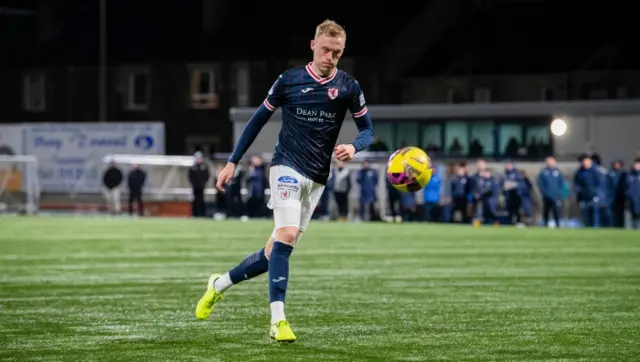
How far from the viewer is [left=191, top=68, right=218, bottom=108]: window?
271ft

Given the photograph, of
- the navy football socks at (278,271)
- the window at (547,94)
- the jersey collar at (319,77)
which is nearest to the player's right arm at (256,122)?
the jersey collar at (319,77)

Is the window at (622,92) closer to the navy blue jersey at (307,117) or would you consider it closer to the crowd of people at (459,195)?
the crowd of people at (459,195)

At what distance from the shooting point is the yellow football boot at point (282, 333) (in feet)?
30.6

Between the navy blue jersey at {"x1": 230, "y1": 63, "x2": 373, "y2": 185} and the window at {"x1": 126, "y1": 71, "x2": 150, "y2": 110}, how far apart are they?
74205 millimetres

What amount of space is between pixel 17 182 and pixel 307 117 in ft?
134

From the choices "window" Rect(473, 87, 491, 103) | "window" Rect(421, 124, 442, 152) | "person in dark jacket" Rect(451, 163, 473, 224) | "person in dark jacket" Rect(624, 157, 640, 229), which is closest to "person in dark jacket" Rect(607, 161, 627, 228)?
"person in dark jacket" Rect(624, 157, 640, 229)

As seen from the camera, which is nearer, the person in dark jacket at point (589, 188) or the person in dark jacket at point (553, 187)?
the person in dark jacket at point (589, 188)

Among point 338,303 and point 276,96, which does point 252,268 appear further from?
point 338,303

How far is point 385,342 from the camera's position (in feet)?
31.5

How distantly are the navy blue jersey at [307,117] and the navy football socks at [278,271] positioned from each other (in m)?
0.59

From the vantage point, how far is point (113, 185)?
44.8m

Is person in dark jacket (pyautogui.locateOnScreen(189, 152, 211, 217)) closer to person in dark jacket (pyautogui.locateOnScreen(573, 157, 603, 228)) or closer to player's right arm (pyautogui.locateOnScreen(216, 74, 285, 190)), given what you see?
person in dark jacket (pyautogui.locateOnScreen(573, 157, 603, 228))

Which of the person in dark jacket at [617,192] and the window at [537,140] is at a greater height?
the window at [537,140]

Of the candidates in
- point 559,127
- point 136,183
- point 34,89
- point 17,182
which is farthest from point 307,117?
point 34,89
